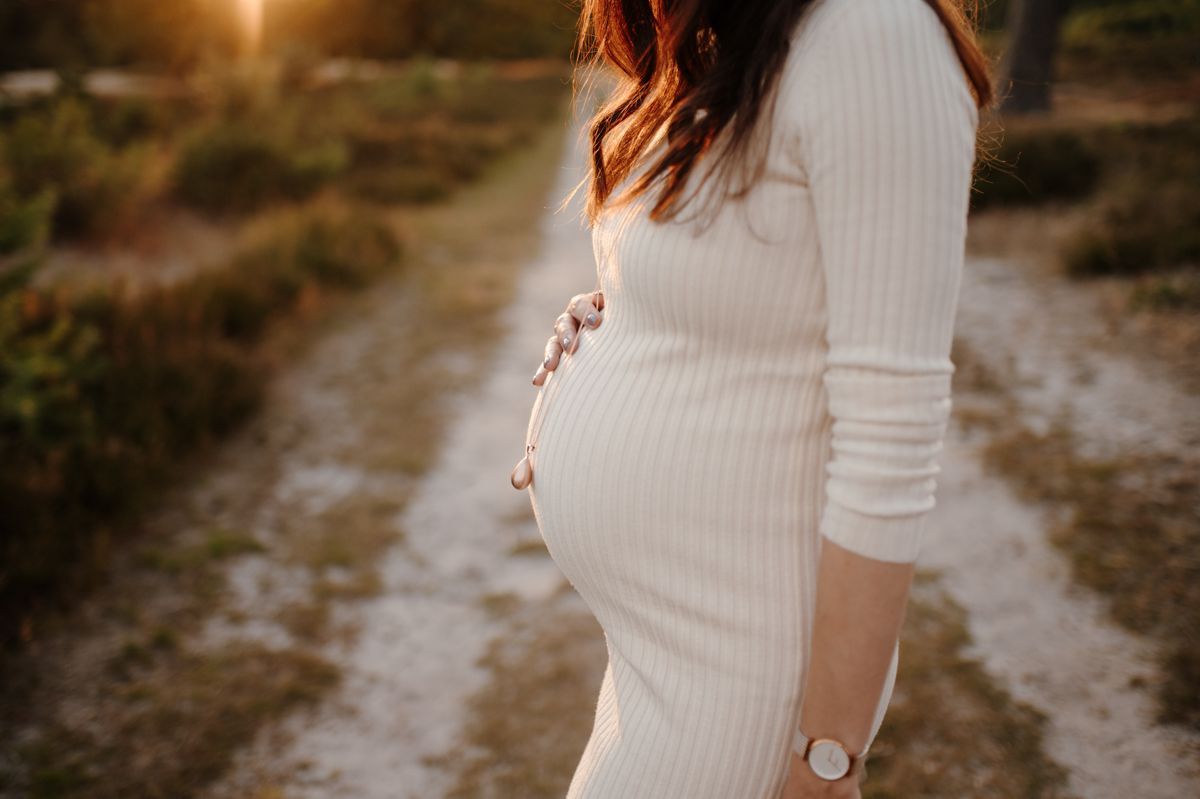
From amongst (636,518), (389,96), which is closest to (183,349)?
(636,518)

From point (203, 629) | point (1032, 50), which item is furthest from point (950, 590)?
point (1032, 50)

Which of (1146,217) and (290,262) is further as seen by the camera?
(290,262)

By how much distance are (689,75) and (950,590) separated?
2767 mm

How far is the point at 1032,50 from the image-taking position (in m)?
11.6

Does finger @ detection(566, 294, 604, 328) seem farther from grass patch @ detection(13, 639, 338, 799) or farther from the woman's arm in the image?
grass patch @ detection(13, 639, 338, 799)

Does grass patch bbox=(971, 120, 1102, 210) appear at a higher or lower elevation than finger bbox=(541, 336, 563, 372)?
lower

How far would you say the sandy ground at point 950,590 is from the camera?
2.61 m

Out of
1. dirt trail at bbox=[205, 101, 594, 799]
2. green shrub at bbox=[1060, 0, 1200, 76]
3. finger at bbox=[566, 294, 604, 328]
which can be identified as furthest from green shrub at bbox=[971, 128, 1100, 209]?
finger at bbox=[566, 294, 604, 328]

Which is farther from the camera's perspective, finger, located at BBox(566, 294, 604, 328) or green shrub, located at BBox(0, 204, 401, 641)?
green shrub, located at BBox(0, 204, 401, 641)

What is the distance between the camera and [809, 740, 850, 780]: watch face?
95 cm

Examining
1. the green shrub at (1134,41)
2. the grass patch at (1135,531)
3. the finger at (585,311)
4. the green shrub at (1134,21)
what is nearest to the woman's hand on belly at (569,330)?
the finger at (585,311)

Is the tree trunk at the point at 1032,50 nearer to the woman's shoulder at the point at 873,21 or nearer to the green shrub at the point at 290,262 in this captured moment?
the green shrub at the point at 290,262

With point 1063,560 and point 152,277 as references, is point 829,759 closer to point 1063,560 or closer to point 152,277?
point 1063,560

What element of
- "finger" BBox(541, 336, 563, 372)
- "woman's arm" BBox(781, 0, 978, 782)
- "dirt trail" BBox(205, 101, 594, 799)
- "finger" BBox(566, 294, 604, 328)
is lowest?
"dirt trail" BBox(205, 101, 594, 799)
